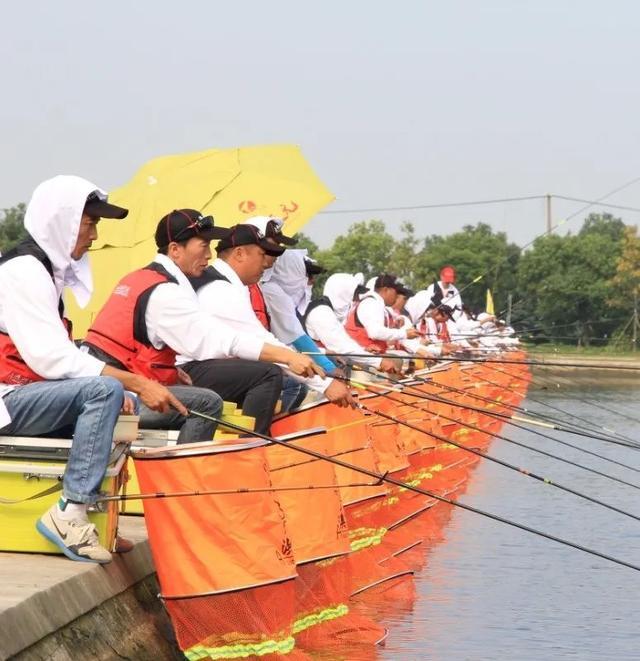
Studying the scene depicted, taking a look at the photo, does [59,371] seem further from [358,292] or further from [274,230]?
[358,292]

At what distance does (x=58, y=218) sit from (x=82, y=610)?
1619 millimetres

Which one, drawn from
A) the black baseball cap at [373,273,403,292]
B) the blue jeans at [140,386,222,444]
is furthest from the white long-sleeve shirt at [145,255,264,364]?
the black baseball cap at [373,273,403,292]

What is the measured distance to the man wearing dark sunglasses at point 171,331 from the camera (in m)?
7.51

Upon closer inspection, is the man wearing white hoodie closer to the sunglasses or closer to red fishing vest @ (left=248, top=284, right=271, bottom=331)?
the sunglasses

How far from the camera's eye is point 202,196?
11805mm

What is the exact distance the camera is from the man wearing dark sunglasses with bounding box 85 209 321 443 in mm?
7512

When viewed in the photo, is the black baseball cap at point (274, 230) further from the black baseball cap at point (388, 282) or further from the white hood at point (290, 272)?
the black baseball cap at point (388, 282)

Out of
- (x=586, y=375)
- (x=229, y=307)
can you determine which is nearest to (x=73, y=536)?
(x=229, y=307)

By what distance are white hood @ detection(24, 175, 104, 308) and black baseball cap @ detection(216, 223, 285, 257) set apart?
2383 millimetres

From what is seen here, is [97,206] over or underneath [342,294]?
over

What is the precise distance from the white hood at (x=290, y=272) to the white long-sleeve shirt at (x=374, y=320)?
18.6 feet

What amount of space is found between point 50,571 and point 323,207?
6.26 m

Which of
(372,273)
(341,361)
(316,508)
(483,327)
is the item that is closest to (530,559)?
(341,361)

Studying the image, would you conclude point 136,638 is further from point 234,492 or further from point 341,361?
point 341,361
